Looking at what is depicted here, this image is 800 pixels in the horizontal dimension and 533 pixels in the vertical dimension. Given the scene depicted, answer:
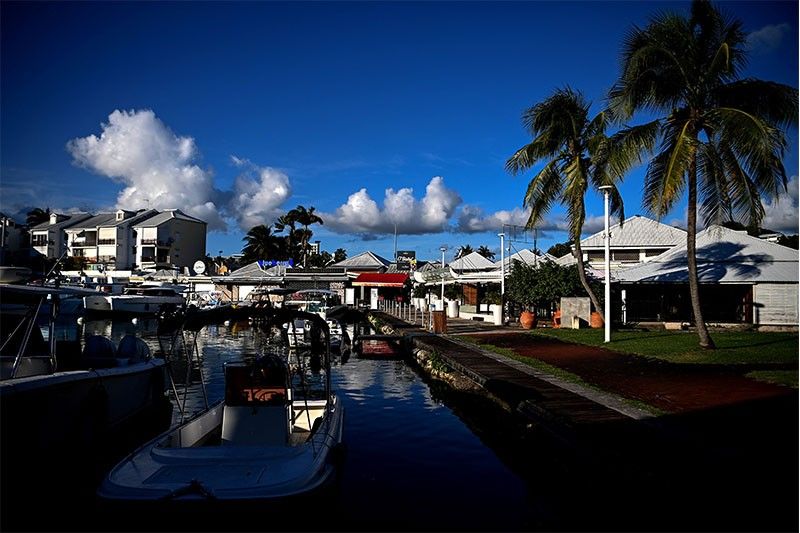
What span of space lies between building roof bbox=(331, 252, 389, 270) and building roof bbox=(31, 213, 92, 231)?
4017 centimetres

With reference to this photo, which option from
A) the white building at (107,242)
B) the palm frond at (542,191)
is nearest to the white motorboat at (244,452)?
the palm frond at (542,191)

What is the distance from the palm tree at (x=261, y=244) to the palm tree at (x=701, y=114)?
3030 inches

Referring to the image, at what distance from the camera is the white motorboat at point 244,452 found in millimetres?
7387

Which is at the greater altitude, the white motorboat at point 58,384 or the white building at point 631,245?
the white building at point 631,245

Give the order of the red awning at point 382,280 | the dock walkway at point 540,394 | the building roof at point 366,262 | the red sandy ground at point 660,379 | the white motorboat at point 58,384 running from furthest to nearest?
the building roof at point 366,262
the red awning at point 382,280
the red sandy ground at point 660,379
the dock walkway at point 540,394
the white motorboat at point 58,384

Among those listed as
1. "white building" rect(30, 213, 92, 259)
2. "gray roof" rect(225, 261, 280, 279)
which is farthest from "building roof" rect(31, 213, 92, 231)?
"gray roof" rect(225, 261, 280, 279)

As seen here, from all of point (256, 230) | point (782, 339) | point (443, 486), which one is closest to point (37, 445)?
A: point (443, 486)

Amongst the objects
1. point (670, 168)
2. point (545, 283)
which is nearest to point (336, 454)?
point (670, 168)

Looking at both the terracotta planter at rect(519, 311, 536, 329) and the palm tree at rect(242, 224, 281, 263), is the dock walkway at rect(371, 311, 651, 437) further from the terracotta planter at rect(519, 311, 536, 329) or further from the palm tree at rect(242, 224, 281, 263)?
the palm tree at rect(242, 224, 281, 263)

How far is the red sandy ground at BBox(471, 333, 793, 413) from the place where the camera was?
1235cm

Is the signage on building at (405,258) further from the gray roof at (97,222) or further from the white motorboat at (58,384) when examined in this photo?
the white motorboat at (58,384)

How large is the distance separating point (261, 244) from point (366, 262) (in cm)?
2216

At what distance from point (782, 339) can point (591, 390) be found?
14573 mm

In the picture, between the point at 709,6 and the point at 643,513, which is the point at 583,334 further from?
the point at 643,513
